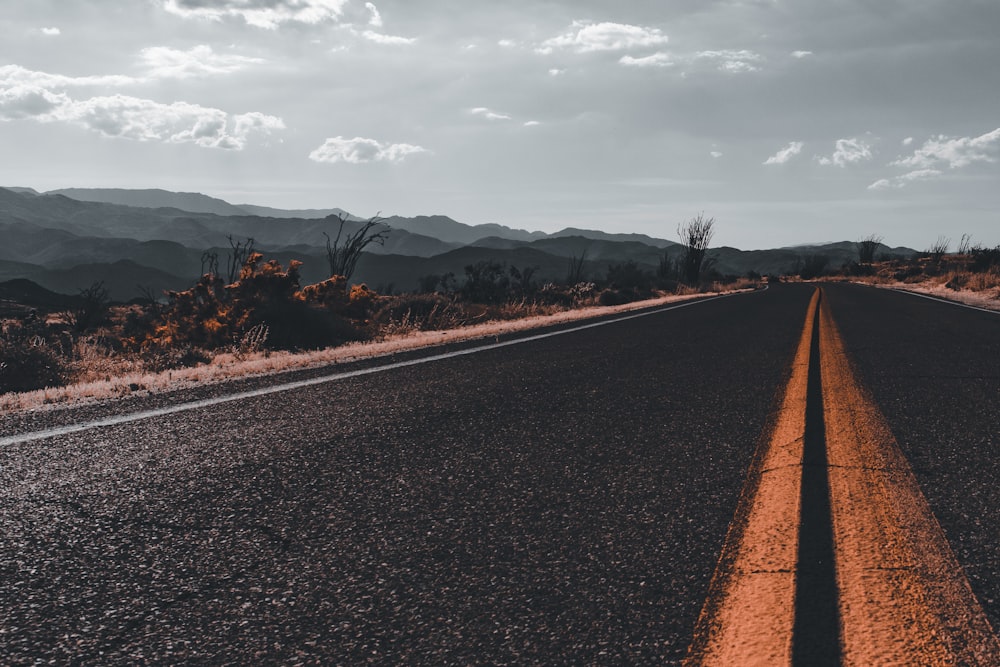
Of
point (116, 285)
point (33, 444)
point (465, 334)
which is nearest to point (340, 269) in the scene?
point (465, 334)

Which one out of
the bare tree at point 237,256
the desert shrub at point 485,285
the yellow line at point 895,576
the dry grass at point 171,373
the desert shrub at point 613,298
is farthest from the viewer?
the desert shrub at point 485,285

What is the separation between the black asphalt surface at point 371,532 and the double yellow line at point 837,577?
0.32 feet

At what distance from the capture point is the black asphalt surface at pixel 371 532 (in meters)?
1.61

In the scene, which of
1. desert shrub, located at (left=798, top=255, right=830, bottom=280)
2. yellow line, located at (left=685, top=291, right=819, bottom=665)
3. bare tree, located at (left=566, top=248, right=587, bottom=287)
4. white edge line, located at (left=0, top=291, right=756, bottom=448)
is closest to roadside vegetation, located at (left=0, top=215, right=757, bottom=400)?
white edge line, located at (left=0, top=291, right=756, bottom=448)

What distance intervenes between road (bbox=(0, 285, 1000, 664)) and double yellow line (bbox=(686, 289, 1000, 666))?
0.08 meters

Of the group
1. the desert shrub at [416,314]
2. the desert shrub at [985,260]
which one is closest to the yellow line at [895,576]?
the desert shrub at [416,314]

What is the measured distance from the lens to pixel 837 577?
184 centimetres

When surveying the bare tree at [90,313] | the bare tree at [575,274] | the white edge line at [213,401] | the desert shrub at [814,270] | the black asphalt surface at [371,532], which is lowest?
the bare tree at [90,313]

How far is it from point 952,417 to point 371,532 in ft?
12.3

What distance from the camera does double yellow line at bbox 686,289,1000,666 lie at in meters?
1.50

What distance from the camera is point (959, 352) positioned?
724 centimetres

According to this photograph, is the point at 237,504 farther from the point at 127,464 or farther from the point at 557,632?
the point at 557,632

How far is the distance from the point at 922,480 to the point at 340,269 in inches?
812

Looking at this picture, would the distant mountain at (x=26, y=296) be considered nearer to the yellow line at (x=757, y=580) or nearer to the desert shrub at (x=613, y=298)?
the desert shrub at (x=613, y=298)
